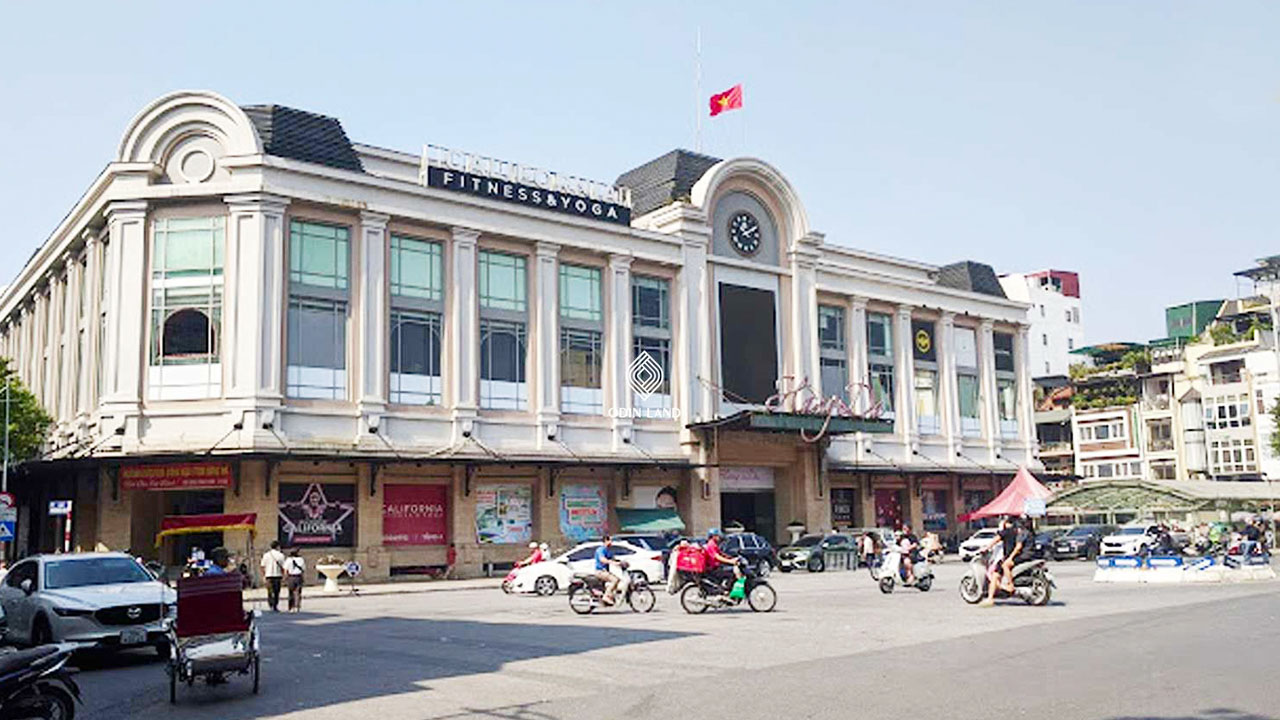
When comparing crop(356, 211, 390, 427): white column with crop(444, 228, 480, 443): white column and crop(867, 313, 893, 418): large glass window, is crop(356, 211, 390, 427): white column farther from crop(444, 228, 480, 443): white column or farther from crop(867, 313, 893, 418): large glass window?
crop(867, 313, 893, 418): large glass window

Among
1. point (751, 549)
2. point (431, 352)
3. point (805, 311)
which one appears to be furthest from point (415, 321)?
point (805, 311)

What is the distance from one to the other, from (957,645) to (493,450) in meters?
26.7

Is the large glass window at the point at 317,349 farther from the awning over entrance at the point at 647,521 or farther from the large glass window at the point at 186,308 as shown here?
the awning over entrance at the point at 647,521

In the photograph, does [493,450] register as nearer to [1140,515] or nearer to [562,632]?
[562,632]

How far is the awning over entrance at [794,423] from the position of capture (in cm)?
4462

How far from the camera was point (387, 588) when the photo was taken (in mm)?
35000

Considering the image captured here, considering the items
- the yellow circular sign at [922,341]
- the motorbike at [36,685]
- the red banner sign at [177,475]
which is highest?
the yellow circular sign at [922,341]

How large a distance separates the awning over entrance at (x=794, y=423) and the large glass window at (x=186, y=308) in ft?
61.6

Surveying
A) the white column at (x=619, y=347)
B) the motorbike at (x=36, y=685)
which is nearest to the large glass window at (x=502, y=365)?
the white column at (x=619, y=347)

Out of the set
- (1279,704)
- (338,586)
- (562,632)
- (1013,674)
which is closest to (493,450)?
(338,586)

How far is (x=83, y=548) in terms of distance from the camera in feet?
126

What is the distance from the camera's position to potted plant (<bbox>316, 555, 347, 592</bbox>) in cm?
3362

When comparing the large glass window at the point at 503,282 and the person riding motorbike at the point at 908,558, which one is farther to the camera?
the large glass window at the point at 503,282

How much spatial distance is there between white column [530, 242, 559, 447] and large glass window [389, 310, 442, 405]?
12.9ft
